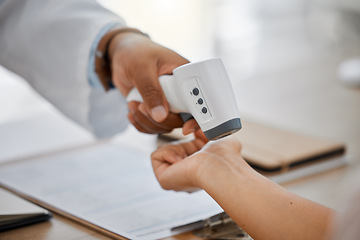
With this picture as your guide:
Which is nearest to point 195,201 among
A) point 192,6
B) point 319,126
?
point 319,126

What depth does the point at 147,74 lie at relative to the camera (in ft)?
2.53

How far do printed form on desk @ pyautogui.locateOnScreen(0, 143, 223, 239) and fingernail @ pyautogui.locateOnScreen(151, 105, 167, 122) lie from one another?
0.13 m

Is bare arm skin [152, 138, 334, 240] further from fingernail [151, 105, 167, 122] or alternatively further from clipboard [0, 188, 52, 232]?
clipboard [0, 188, 52, 232]

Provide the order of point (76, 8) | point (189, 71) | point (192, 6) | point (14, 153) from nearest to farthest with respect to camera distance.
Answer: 1. point (189, 71)
2. point (76, 8)
3. point (14, 153)
4. point (192, 6)

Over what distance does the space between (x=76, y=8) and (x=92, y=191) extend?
37 cm

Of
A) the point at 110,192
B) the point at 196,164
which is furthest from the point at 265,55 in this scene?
the point at 196,164

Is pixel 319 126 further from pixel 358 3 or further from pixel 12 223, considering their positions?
pixel 358 3

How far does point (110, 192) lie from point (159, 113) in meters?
0.18

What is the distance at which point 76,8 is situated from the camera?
1.01 meters

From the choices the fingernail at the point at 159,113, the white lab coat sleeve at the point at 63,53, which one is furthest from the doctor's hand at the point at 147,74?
the white lab coat sleeve at the point at 63,53

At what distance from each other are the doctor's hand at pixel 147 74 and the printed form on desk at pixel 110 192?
4.2 inches

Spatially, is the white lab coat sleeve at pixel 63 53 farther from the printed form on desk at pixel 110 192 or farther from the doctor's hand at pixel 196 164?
the doctor's hand at pixel 196 164

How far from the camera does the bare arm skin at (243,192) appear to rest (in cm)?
59

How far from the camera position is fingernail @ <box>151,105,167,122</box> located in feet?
2.42
